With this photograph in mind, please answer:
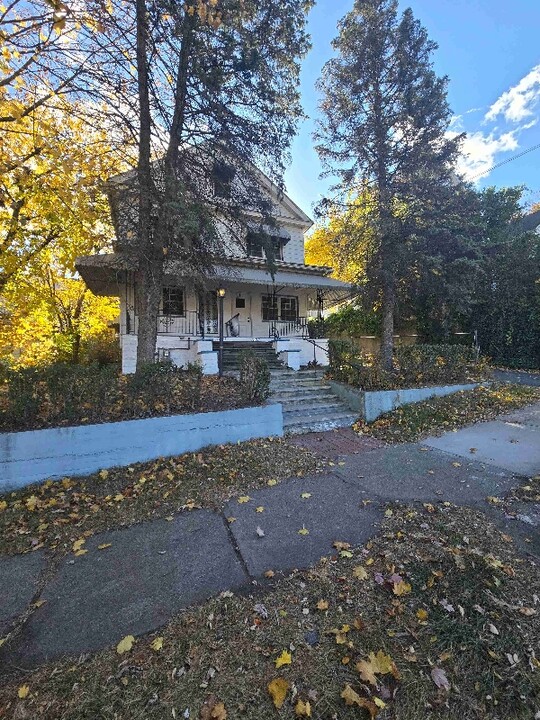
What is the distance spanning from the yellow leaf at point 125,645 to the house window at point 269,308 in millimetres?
13900

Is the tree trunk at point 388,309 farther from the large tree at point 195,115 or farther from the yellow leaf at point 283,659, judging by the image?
the yellow leaf at point 283,659

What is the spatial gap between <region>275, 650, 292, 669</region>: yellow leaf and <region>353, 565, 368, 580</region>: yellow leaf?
33.8 inches

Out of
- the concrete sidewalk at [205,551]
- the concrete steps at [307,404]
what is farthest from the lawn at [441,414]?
the concrete sidewalk at [205,551]

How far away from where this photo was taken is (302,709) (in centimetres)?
177

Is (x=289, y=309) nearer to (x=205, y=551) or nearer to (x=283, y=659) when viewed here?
(x=205, y=551)

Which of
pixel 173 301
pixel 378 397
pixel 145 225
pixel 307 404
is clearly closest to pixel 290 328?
pixel 173 301

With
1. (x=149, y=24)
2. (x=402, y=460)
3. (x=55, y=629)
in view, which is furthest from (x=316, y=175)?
(x=55, y=629)

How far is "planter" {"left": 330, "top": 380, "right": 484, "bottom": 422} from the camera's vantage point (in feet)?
25.0

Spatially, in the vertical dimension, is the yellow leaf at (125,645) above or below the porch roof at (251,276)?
below

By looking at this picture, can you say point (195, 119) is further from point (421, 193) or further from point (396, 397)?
point (396, 397)

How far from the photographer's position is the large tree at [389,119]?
9680 mm

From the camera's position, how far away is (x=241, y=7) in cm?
605

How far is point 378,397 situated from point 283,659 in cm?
623

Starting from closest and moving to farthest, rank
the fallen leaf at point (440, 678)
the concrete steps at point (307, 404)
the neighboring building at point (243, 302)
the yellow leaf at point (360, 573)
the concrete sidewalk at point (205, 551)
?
the fallen leaf at point (440, 678), the concrete sidewalk at point (205, 551), the yellow leaf at point (360, 573), the concrete steps at point (307, 404), the neighboring building at point (243, 302)
